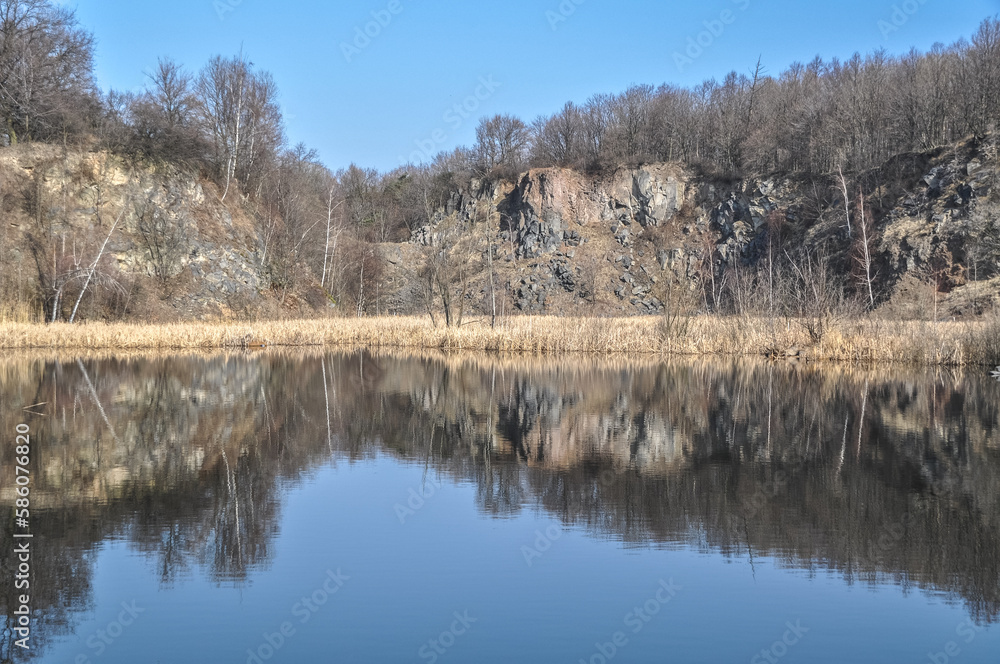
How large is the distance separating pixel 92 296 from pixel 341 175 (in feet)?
166

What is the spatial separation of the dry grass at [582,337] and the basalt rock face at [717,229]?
1258 cm

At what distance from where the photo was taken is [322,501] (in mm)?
9758

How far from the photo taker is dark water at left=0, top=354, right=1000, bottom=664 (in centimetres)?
596

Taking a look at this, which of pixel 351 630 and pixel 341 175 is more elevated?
pixel 341 175

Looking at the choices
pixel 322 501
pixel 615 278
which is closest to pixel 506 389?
pixel 322 501

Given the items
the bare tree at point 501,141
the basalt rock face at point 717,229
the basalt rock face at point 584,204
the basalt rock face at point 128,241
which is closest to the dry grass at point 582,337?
the basalt rock face at point 128,241

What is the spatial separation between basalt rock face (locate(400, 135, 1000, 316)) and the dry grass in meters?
12.6

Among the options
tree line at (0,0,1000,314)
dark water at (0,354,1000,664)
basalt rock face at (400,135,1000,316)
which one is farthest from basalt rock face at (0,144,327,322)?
dark water at (0,354,1000,664)

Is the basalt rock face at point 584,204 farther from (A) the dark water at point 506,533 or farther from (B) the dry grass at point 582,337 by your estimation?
(A) the dark water at point 506,533

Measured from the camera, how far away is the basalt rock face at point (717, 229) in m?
43.6

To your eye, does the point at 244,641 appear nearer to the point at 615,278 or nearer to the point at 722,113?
the point at 615,278

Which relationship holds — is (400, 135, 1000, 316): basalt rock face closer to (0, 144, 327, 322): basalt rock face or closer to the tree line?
the tree line

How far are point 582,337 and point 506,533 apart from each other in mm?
22378

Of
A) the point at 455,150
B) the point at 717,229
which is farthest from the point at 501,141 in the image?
Result: the point at 717,229
